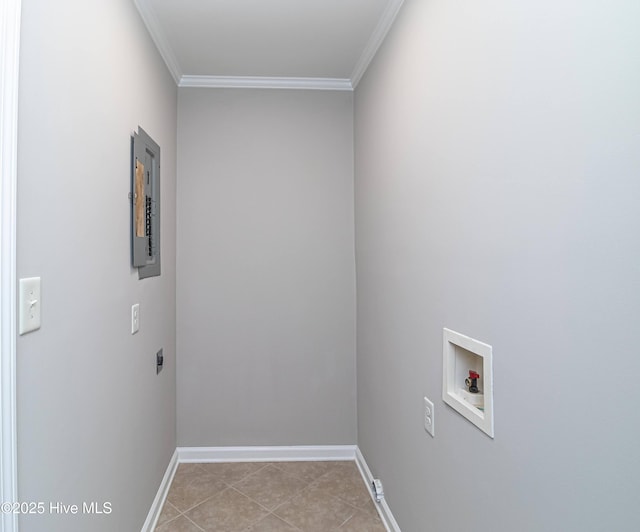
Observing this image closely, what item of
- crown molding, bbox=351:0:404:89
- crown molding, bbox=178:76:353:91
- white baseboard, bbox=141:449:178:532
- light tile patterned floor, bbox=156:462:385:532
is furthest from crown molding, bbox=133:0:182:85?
light tile patterned floor, bbox=156:462:385:532

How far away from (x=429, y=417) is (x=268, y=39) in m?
2.09

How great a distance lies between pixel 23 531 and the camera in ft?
2.98

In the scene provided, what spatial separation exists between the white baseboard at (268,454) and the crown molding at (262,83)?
2445 mm

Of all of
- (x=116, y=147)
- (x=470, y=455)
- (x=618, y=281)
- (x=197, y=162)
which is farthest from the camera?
(x=197, y=162)

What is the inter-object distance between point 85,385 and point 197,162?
179cm

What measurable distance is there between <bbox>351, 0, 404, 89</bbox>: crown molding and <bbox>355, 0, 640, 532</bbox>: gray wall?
145mm

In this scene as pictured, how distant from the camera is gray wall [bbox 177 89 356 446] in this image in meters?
2.70

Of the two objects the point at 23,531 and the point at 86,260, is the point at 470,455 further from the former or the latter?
the point at 86,260

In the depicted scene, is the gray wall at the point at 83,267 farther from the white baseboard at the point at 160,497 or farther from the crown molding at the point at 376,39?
the crown molding at the point at 376,39

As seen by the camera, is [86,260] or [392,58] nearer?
[86,260]

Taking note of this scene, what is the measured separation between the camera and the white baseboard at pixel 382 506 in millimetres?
1928

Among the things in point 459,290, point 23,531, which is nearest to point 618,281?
point 459,290

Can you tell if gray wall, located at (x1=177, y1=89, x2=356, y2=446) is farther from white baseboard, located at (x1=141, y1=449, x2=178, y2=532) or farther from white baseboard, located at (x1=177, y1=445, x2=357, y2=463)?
white baseboard, located at (x1=141, y1=449, x2=178, y2=532)

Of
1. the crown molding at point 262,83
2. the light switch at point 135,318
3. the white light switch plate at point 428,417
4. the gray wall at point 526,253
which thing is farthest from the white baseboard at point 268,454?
the crown molding at point 262,83
